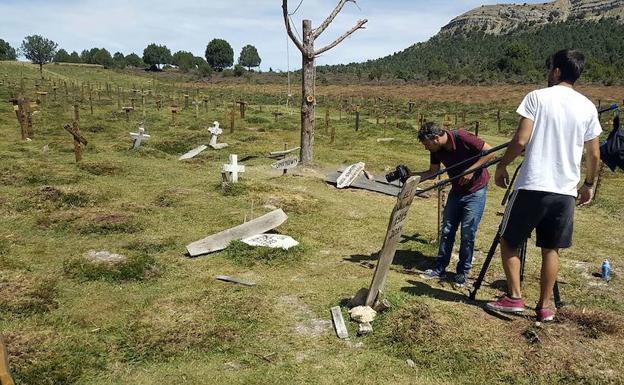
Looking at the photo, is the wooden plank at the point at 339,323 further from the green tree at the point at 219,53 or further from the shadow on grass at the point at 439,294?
the green tree at the point at 219,53

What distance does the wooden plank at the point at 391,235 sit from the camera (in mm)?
4988

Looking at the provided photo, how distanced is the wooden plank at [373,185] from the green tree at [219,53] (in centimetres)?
11119

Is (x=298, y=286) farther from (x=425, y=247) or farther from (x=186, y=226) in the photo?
(x=186, y=226)

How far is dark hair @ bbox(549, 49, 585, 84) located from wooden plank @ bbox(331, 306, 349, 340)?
3.04 metres

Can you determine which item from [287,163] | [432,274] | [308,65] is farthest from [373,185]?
[432,274]

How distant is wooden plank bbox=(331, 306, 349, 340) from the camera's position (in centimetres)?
493

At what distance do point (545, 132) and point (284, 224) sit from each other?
18.2 feet

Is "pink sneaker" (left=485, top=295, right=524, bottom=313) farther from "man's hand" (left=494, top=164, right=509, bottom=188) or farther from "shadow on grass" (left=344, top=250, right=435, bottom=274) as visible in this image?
"shadow on grass" (left=344, top=250, right=435, bottom=274)

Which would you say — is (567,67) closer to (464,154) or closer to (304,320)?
(464,154)

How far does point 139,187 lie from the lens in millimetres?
11477

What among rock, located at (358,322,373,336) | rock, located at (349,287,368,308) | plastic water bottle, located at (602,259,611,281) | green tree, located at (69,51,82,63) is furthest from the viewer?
green tree, located at (69,51,82,63)

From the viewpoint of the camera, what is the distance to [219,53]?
11762cm

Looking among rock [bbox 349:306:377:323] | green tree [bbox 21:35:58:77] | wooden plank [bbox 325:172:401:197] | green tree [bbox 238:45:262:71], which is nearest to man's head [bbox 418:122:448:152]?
rock [bbox 349:306:377:323]

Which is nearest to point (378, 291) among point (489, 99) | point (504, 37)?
point (489, 99)
